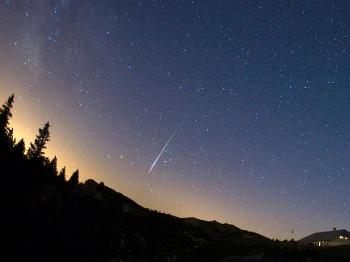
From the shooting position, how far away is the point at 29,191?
44.3 meters

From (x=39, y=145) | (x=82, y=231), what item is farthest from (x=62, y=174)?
(x=82, y=231)

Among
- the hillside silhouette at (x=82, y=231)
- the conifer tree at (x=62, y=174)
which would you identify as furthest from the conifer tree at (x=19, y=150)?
the conifer tree at (x=62, y=174)

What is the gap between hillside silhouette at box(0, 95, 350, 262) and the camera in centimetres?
2512

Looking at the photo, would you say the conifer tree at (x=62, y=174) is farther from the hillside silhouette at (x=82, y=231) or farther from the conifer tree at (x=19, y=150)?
the conifer tree at (x=19, y=150)

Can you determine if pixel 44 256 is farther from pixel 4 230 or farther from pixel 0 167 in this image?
pixel 0 167

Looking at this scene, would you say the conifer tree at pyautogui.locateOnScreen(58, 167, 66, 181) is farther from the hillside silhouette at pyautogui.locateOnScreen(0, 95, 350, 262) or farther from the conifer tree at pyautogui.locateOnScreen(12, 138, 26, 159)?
the conifer tree at pyautogui.locateOnScreen(12, 138, 26, 159)

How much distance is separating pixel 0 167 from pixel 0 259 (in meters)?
24.8

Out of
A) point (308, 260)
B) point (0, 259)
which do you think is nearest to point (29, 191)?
point (0, 259)

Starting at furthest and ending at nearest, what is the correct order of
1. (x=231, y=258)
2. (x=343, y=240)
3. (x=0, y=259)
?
(x=343, y=240), (x=0, y=259), (x=231, y=258)

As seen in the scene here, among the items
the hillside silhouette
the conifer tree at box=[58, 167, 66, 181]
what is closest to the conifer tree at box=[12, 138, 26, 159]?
the hillside silhouette

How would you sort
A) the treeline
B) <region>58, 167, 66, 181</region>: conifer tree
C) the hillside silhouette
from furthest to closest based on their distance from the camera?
<region>58, 167, 66, 181</region>: conifer tree
the treeline
the hillside silhouette

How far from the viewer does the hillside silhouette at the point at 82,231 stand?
25125mm

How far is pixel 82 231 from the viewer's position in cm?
3716

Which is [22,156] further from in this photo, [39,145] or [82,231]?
[82,231]
